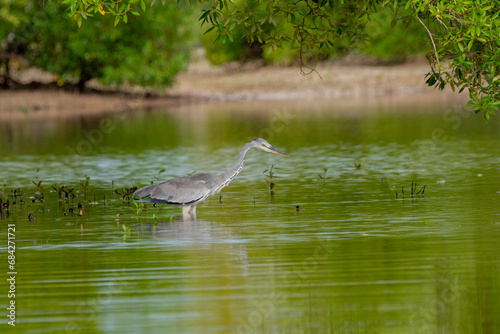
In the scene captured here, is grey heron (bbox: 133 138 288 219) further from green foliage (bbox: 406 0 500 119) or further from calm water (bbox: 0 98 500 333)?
green foliage (bbox: 406 0 500 119)

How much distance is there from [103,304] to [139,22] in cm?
4026

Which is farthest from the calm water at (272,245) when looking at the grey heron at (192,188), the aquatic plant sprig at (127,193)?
the grey heron at (192,188)

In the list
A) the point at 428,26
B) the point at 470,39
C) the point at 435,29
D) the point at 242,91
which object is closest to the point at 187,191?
the point at 428,26

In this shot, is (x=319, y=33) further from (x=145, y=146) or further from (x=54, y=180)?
(x=145, y=146)

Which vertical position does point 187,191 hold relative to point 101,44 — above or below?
below

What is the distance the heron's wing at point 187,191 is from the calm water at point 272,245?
1.18 feet

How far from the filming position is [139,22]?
1948 inches

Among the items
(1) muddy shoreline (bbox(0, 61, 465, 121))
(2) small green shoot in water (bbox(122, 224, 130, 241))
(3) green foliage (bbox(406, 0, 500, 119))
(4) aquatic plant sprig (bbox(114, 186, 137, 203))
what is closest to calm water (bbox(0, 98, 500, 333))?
(2) small green shoot in water (bbox(122, 224, 130, 241))

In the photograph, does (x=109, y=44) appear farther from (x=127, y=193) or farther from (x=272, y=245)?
(x=272, y=245)

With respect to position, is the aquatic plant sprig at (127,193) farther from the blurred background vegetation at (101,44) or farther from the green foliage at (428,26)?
the blurred background vegetation at (101,44)

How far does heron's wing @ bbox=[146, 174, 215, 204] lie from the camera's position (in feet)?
50.0

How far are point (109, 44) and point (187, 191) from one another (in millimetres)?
36072

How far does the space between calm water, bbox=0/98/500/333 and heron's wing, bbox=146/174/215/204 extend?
0.36m

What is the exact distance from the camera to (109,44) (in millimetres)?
50312
